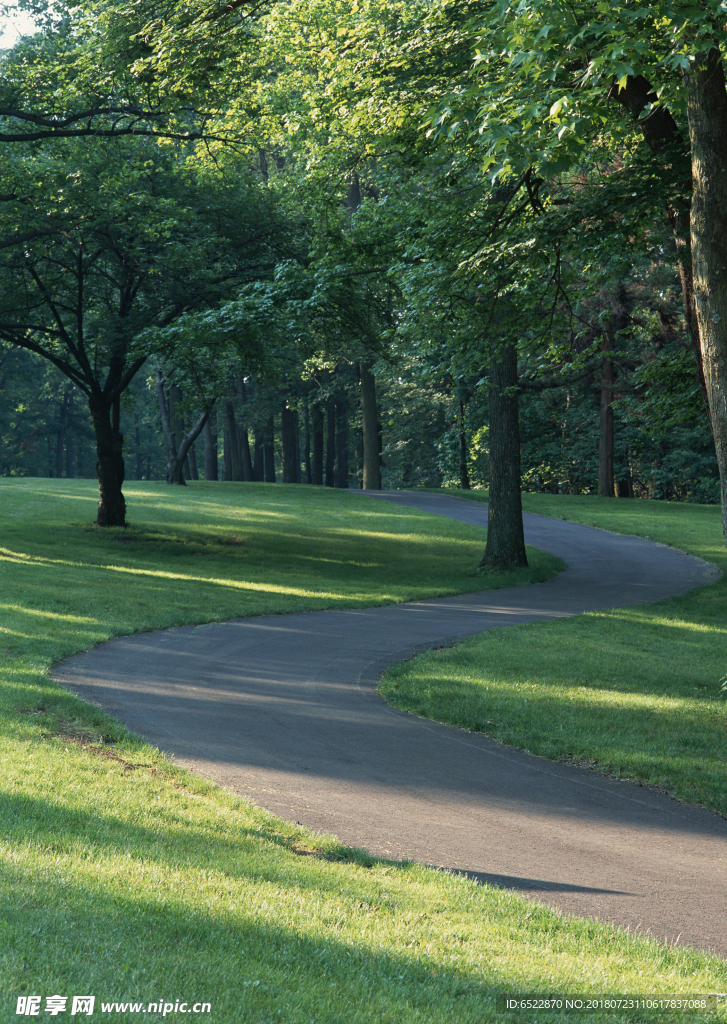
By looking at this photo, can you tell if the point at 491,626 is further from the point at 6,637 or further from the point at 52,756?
A: the point at 52,756

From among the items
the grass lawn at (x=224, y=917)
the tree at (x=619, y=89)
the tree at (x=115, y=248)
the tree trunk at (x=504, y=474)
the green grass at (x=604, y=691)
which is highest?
the tree at (x=115, y=248)

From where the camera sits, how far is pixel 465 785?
21.1 ft

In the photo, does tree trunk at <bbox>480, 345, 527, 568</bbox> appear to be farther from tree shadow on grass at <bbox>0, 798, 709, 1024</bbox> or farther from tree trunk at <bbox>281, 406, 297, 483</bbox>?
tree trunk at <bbox>281, 406, 297, 483</bbox>

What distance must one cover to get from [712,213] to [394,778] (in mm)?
5805

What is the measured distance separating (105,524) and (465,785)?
2024cm

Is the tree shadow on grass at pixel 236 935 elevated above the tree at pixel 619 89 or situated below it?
below

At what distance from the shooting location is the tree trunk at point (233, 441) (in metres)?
50.3

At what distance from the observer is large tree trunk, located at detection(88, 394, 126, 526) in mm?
23203

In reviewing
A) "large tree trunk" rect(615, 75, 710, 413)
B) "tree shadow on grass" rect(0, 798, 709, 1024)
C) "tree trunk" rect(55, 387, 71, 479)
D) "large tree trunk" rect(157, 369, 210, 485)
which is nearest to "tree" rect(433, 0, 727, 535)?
"large tree trunk" rect(615, 75, 710, 413)

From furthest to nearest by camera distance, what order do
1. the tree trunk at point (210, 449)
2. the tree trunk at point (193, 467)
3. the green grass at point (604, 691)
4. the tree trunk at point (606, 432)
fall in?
the tree trunk at point (193, 467) → the tree trunk at point (210, 449) → the tree trunk at point (606, 432) → the green grass at point (604, 691)

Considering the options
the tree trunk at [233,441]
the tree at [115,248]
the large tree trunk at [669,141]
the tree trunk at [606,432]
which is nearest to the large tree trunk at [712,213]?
the large tree trunk at [669,141]

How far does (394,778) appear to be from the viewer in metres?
6.46

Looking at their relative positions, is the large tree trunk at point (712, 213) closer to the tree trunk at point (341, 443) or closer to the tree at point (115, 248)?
the tree at point (115, 248)

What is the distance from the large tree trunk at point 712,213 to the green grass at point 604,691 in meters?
2.68
